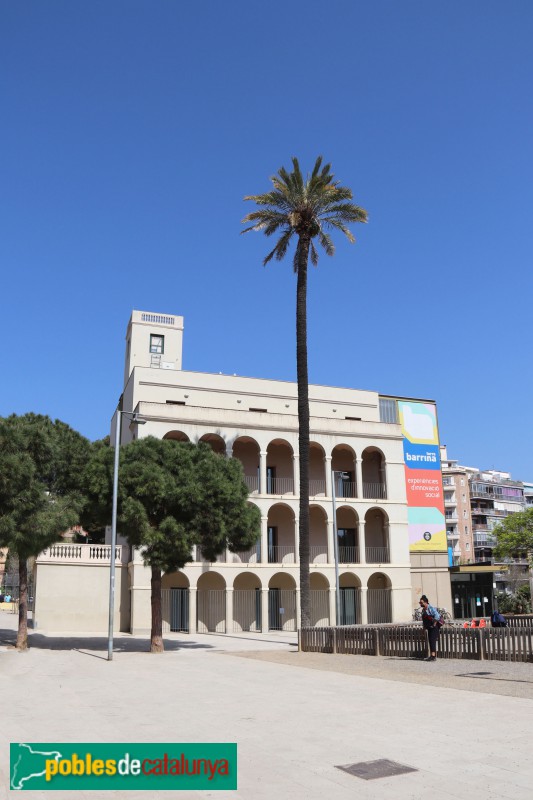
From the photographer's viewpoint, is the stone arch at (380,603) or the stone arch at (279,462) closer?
the stone arch at (380,603)

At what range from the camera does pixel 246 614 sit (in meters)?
43.0

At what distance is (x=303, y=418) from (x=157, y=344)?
21201 millimetres

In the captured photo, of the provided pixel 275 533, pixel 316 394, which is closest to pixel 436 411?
pixel 316 394

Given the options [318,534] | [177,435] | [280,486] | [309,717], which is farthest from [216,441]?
[309,717]

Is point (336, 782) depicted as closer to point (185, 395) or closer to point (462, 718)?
point (462, 718)

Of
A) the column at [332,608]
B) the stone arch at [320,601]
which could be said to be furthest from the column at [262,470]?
the column at [332,608]

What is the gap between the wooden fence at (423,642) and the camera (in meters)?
19.0

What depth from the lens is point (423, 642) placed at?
2095cm

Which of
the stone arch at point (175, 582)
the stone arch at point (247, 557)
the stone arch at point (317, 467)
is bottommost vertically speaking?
the stone arch at point (175, 582)

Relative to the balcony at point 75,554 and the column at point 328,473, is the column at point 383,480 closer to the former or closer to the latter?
the column at point 328,473

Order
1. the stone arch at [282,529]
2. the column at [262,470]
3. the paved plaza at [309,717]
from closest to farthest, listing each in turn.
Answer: the paved plaza at [309,717]
the column at [262,470]
the stone arch at [282,529]

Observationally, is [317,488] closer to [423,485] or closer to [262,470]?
[262,470]

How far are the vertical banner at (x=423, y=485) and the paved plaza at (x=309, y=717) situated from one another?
105 feet

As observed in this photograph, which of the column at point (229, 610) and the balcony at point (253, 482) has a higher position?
the balcony at point (253, 482)
